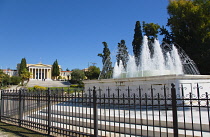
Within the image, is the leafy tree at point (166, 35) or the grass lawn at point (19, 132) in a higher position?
the leafy tree at point (166, 35)

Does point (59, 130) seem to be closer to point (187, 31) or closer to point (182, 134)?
point (182, 134)

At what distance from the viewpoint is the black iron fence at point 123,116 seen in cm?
416

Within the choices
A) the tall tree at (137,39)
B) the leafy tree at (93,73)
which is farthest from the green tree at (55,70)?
the tall tree at (137,39)

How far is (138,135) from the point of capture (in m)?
5.00

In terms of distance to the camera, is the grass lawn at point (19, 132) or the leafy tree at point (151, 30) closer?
the grass lawn at point (19, 132)

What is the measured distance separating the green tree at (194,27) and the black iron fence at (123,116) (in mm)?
18556

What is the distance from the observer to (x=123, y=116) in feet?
20.4

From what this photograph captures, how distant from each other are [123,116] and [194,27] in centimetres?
2267

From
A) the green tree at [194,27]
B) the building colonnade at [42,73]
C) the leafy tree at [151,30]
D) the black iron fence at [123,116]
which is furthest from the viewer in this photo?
the building colonnade at [42,73]

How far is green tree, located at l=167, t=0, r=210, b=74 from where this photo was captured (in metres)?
23.0

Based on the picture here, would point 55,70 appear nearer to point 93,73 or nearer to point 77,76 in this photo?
point 77,76

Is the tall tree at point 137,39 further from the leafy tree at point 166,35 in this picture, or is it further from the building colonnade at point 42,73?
the building colonnade at point 42,73

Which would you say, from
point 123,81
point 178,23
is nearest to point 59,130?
point 123,81

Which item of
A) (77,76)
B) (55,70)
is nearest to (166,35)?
(77,76)
